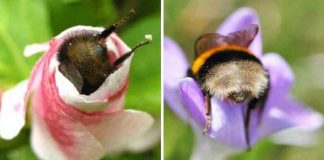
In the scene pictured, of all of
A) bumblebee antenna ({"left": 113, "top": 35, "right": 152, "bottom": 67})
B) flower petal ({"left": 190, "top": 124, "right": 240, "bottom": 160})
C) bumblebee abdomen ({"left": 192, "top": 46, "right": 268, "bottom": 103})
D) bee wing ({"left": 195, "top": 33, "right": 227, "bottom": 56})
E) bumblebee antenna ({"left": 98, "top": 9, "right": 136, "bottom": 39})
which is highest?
bumblebee antenna ({"left": 98, "top": 9, "right": 136, "bottom": 39})

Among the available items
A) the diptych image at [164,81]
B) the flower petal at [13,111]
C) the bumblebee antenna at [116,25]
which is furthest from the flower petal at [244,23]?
the flower petal at [13,111]

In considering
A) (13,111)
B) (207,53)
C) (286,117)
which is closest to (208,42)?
(207,53)

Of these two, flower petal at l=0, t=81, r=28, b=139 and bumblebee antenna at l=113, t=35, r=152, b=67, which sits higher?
bumblebee antenna at l=113, t=35, r=152, b=67

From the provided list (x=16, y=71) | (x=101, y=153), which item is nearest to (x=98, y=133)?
(x=101, y=153)

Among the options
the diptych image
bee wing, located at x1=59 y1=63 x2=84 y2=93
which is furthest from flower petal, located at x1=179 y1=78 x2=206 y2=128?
bee wing, located at x1=59 y1=63 x2=84 y2=93

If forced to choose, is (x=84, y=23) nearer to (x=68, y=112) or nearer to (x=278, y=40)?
(x=68, y=112)

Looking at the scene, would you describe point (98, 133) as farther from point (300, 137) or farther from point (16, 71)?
point (300, 137)

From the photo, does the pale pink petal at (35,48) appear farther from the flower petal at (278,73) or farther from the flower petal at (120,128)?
the flower petal at (278,73)

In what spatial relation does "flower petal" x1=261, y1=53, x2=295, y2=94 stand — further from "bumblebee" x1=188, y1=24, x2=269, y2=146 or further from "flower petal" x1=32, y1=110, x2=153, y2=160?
"flower petal" x1=32, y1=110, x2=153, y2=160
